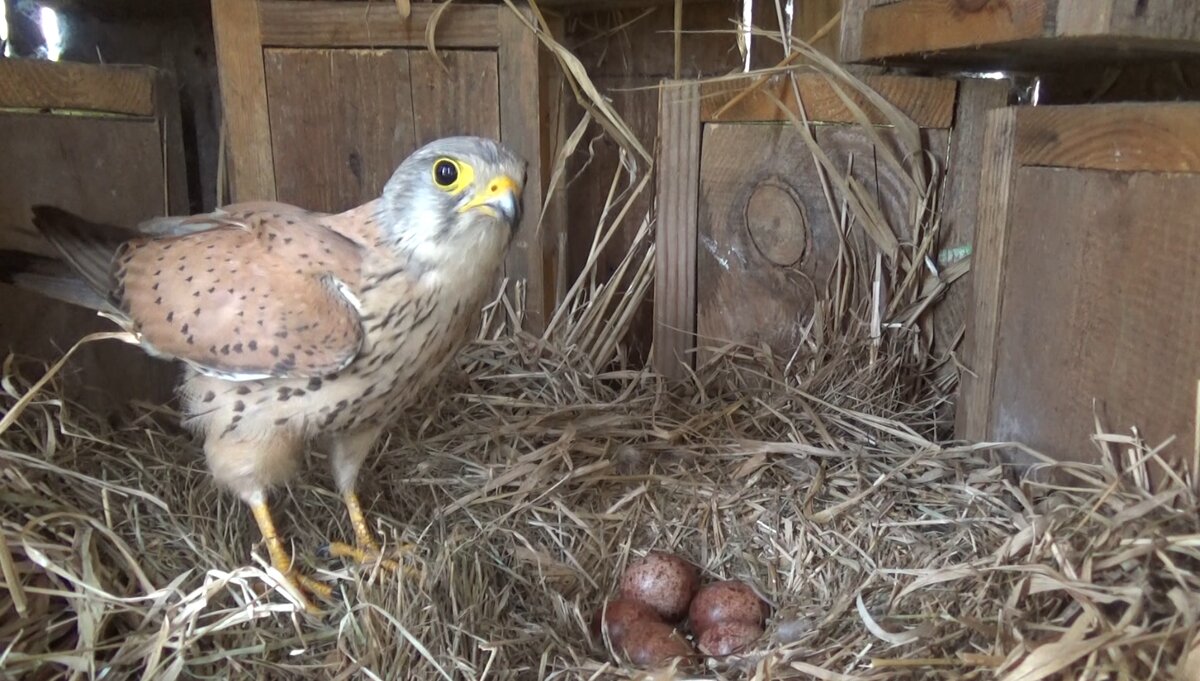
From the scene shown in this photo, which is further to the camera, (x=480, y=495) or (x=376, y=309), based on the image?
(x=480, y=495)

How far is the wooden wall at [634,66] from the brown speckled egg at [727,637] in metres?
1.28

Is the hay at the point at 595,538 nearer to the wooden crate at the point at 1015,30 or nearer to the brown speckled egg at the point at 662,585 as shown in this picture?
the brown speckled egg at the point at 662,585

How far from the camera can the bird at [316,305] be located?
153 cm

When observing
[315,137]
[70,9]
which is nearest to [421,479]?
[315,137]

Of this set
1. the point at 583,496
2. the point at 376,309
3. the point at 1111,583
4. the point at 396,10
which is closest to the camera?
the point at 1111,583

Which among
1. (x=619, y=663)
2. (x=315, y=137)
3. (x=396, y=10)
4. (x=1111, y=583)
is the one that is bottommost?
(x=619, y=663)

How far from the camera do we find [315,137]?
2.34 metres

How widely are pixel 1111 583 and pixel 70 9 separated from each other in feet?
10.6

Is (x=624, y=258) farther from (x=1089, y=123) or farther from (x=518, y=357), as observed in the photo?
(x=1089, y=123)

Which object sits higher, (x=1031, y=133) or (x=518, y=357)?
(x=1031, y=133)

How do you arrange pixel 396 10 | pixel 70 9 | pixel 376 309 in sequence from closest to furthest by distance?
pixel 376 309, pixel 396 10, pixel 70 9

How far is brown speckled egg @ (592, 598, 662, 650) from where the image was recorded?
1614 mm

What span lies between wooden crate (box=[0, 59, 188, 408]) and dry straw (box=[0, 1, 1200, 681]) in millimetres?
163

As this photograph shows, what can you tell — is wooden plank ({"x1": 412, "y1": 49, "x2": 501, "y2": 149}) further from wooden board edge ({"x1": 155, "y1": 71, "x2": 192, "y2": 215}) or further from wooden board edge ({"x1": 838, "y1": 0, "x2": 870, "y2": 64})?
wooden board edge ({"x1": 838, "y1": 0, "x2": 870, "y2": 64})
